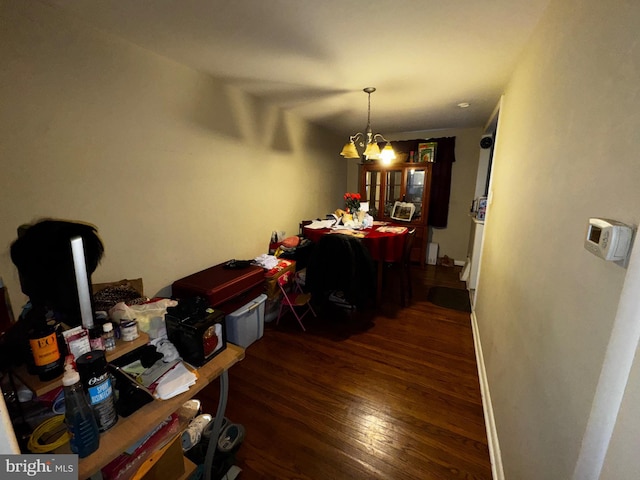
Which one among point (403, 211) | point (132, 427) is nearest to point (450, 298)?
point (403, 211)

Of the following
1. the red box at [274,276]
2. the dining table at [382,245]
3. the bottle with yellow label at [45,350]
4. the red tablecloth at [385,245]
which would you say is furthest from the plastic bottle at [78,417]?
the red tablecloth at [385,245]

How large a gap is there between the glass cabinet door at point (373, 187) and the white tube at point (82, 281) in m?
4.19

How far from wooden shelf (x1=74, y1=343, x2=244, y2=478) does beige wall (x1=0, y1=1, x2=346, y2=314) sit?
1181 millimetres

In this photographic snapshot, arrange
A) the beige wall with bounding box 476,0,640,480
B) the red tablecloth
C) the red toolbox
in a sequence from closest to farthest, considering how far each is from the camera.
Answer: the beige wall with bounding box 476,0,640,480, the red toolbox, the red tablecloth

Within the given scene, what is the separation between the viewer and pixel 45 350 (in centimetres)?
76

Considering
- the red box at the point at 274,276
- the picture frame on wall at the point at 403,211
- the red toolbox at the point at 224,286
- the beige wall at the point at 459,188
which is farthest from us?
the picture frame on wall at the point at 403,211

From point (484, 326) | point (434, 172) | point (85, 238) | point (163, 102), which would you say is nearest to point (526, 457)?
point (484, 326)

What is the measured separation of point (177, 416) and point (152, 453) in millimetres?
136

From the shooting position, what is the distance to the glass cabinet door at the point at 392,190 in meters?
4.50

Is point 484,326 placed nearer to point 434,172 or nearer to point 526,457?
point 526,457

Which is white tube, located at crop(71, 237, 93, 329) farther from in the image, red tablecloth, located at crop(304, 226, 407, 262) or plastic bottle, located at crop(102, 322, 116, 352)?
red tablecloth, located at crop(304, 226, 407, 262)

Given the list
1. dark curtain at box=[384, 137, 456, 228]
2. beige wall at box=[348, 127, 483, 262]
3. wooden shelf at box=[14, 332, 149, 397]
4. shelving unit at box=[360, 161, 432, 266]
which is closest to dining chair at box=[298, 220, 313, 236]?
shelving unit at box=[360, 161, 432, 266]

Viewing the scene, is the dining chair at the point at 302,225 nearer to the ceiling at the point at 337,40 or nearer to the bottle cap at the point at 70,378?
the ceiling at the point at 337,40

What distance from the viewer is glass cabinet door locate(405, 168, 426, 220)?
4.33m
